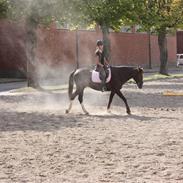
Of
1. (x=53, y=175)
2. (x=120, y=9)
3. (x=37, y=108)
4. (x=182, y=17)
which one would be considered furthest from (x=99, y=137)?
(x=182, y=17)

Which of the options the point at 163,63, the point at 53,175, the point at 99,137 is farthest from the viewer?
the point at 163,63

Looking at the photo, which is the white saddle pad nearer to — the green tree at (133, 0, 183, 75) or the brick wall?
the green tree at (133, 0, 183, 75)

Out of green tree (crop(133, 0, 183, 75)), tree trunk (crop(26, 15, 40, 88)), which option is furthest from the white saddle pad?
green tree (crop(133, 0, 183, 75))

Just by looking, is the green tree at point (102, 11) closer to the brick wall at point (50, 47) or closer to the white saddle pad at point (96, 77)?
the white saddle pad at point (96, 77)

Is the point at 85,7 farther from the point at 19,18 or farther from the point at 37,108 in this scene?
the point at 37,108

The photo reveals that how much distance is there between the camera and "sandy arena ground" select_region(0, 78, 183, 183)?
8.09m

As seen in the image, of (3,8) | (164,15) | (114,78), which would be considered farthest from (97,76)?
(164,15)

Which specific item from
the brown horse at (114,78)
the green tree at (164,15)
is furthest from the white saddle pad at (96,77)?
the green tree at (164,15)

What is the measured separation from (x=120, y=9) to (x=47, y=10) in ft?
16.3

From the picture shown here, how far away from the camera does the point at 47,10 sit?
24.8m

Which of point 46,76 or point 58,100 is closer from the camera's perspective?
point 58,100

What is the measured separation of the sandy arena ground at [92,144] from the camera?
809 cm

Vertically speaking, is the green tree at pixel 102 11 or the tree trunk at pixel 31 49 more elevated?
the green tree at pixel 102 11

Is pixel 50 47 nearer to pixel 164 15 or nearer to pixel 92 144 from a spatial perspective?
pixel 164 15
